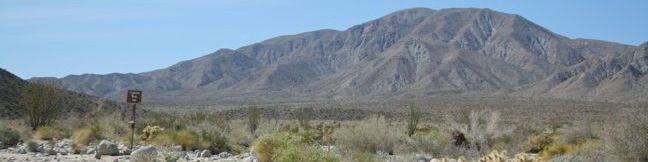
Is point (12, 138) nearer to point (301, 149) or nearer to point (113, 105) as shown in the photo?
point (301, 149)

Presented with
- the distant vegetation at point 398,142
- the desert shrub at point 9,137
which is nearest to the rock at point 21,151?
the distant vegetation at point 398,142

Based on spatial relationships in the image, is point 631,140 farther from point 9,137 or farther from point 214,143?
point 9,137

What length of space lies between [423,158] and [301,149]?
19.5ft

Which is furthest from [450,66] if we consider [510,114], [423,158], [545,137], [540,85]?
[423,158]

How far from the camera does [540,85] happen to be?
161m

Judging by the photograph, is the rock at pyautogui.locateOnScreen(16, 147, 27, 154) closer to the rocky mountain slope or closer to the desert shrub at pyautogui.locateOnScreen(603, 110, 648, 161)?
the desert shrub at pyautogui.locateOnScreen(603, 110, 648, 161)

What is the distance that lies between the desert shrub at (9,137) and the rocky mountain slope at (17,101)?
69.8ft

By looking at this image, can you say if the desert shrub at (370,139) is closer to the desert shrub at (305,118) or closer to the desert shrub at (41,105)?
the desert shrub at (41,105)

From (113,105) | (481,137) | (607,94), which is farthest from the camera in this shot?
(607,94)

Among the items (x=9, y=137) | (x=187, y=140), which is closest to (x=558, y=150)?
(x=187, y=140)

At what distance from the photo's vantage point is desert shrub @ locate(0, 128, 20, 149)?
26.4m

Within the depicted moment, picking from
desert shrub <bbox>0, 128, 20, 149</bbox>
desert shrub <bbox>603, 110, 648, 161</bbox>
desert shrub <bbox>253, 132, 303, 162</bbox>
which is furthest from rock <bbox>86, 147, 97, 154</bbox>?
desert shrub <bbox>603, 110, 648, 161</bbox>

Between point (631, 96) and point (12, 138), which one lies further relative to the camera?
point (631, 96)

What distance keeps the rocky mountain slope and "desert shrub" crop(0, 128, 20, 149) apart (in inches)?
838
